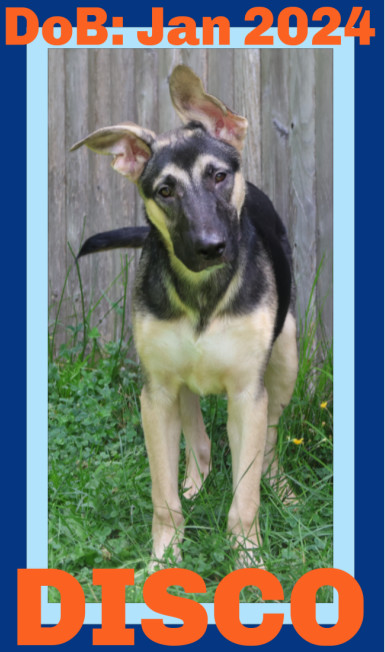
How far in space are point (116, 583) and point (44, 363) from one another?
1.01 m

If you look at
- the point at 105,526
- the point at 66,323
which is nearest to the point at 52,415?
the point at 66,323

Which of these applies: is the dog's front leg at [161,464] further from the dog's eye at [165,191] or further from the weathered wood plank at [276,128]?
the weathered wood plank at [276,128]

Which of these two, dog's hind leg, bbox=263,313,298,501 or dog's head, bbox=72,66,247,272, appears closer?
dog's head, bbox=72,66,247,272

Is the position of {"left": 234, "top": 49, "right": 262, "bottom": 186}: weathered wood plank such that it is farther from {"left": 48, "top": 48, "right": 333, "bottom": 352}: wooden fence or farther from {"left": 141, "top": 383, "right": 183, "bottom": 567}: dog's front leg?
{"left": 141, "top": 383, "right": 183, "bottom": 567}: dog's front leg

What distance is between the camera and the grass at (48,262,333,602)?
429 centimetres

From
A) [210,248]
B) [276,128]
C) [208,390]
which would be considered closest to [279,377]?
[208,390]

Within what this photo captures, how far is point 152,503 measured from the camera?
475 cm

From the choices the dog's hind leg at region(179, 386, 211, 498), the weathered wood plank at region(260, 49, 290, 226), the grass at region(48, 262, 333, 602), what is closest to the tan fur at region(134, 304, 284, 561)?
the grass at region(48, 262, 333, 602)

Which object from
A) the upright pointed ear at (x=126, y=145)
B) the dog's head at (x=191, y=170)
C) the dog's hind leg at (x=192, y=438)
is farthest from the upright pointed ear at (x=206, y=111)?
the dog's hind leg at (x=192, y=438)

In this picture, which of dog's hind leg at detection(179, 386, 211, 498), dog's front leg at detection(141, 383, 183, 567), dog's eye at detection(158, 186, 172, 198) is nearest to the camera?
dog's eye at detection(158, 186, 172, 198)

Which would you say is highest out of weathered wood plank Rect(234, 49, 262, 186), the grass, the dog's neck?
weathered wood plank Rect(234, 49, 262, 186)

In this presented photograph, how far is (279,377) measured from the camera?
5230 mm

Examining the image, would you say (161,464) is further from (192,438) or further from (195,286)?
(195,286)

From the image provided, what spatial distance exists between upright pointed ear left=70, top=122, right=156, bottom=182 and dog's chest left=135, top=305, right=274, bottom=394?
0.72 m
